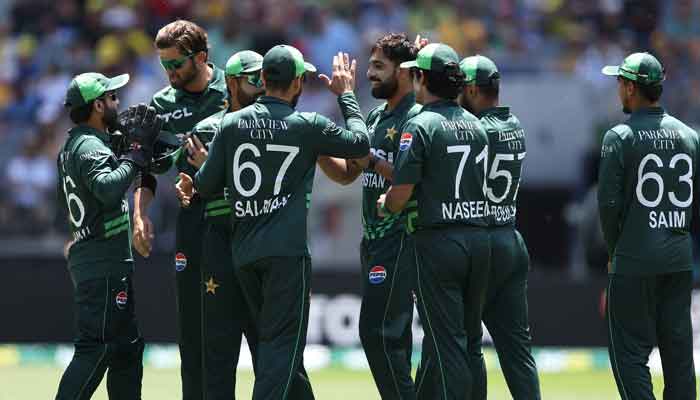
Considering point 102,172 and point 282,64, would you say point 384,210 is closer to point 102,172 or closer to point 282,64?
point 282,64

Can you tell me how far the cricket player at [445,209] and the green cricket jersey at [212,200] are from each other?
1.01 m

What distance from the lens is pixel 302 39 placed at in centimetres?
1611

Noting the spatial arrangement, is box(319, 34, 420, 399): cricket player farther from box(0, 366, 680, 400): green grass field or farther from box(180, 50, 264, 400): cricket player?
box(0, 366, 680, 400): green grass field

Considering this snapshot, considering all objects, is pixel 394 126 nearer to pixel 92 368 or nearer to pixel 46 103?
pixel 92 368

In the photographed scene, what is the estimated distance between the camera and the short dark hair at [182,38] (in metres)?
8.16

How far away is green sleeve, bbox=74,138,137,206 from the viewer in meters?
7.79

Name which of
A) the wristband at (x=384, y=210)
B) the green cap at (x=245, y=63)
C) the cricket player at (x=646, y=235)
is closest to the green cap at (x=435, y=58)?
the wristband at (x=384, y=210)

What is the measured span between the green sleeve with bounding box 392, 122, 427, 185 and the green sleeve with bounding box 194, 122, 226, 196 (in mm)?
1019

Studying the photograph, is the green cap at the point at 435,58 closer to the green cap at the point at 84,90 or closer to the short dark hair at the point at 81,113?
Result: the green cap at the point at 84,90

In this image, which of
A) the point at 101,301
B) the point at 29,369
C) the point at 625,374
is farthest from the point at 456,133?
the point at 29,369

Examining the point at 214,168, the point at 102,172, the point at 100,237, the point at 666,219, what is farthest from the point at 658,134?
the point at 100,237

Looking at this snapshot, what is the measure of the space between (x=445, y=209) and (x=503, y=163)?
78cm

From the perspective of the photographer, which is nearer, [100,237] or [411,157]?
[411,157]

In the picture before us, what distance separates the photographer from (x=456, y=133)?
7523 millimetres
